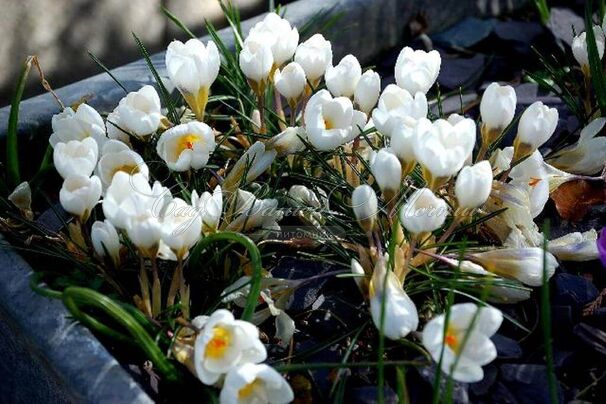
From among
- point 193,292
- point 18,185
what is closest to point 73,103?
point 18,185

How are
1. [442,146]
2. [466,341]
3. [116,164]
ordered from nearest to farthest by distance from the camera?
1. [466,341]
2. [442,146]
3. [116,164]

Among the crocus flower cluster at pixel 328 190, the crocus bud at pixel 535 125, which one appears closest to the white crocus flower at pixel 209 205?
the crocus flower cluster at pixel 328 190

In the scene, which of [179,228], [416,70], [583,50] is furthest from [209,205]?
[583,50]

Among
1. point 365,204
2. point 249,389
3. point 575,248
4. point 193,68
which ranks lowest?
point 575,248

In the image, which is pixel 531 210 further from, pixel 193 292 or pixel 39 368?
pixel 39 368

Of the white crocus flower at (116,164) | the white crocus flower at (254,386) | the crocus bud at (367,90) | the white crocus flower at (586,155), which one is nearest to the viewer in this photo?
the white crocus flower at (254,386)

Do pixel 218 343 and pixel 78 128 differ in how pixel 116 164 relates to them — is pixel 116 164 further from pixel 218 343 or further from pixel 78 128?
pixel 218 343

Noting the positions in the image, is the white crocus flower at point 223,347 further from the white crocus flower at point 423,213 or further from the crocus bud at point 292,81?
the crocus bud at point 292,81
